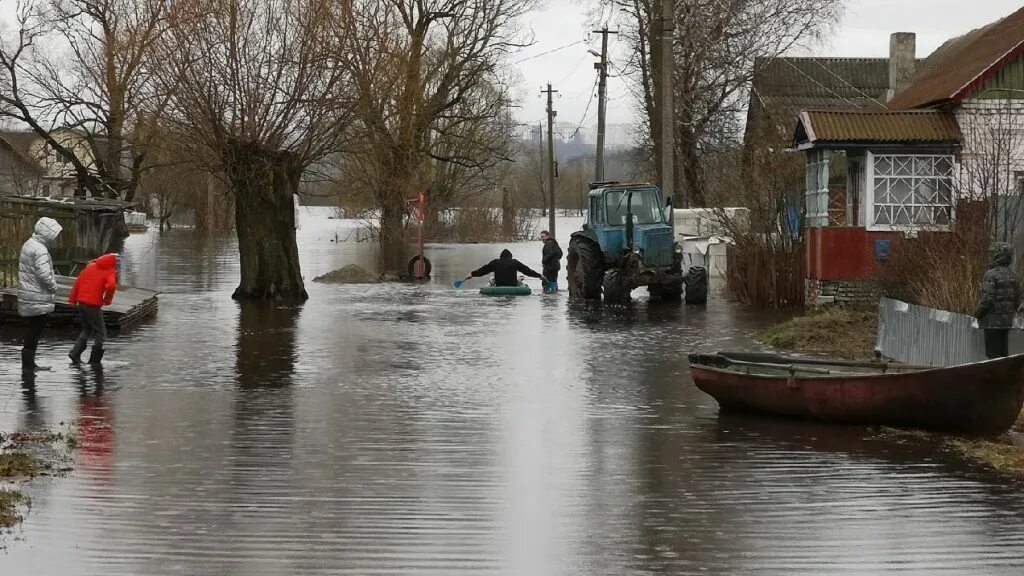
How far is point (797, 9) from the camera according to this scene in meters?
48.8

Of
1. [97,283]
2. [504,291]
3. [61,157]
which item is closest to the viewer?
[97,283]

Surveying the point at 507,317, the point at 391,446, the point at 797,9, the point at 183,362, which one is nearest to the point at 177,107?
the point at 507,317

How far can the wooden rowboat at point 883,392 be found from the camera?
12.3 meters

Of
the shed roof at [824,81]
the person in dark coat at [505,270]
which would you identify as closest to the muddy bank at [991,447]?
the person in dark coat at [505,270]

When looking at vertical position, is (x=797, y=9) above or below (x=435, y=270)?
above

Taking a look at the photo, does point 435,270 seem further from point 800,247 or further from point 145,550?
point 145,550

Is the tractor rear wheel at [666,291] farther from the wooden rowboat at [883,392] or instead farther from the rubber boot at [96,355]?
the wooden rowboat at [883,392]

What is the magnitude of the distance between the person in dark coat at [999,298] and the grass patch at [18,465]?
9.00m

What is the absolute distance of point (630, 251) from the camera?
30.0 m

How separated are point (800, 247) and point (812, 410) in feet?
52.9

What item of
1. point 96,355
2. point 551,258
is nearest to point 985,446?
point 96,355

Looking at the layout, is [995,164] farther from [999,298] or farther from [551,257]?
[551,257]

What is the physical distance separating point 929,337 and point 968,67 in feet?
47.4

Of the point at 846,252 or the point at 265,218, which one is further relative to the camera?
the point at 265,218
